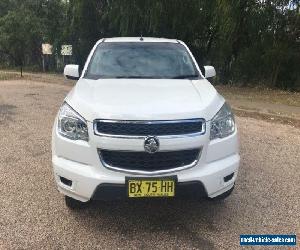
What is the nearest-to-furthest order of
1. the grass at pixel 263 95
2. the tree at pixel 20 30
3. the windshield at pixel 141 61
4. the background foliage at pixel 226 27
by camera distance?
the windshield at pixel 141 61, the grass at pixel 263 95, the background foliage at pixel 226 27, the tree at pixel 20 30

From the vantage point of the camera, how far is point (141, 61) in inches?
222

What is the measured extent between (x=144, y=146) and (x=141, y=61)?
6.70 ft

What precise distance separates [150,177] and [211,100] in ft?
3.43

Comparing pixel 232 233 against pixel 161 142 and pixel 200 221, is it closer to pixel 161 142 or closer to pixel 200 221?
pixel 200 221

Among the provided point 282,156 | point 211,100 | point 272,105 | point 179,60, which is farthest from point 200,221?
point 272,105

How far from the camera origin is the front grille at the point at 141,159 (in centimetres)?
393

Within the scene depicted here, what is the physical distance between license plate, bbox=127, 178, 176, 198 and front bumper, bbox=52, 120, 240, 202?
6 centimetres

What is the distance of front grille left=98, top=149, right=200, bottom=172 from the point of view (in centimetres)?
393

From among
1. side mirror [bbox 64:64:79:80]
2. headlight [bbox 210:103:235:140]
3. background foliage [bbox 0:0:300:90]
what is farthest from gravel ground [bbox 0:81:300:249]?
background foliage [bbox 0:0:300:90]

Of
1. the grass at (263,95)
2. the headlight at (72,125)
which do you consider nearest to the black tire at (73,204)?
the headlight at (72,125)

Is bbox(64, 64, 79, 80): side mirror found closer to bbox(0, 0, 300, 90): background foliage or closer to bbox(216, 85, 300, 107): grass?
bbox(216, 85, 300, 107): grass

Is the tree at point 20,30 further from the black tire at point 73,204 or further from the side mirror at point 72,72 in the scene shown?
the black tire at point 73,204

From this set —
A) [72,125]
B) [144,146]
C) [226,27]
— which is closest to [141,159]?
[144,146]

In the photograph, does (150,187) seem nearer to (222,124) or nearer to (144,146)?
(144,146)
